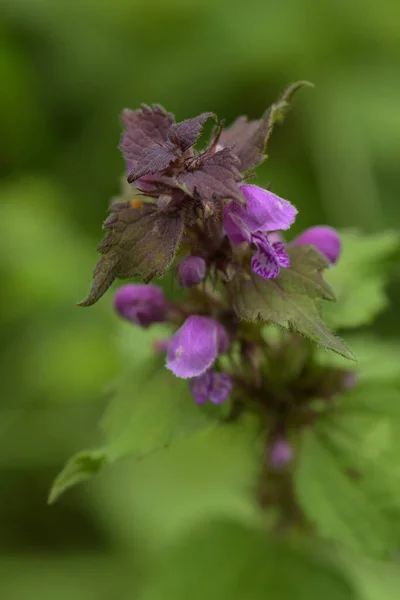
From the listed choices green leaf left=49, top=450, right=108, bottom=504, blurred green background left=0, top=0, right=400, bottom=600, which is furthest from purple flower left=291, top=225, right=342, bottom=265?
blurred green background left=0, top=0, right=400, bottom=600

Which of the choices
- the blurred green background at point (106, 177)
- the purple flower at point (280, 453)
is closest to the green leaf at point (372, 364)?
the purple flower at point (280, 453)

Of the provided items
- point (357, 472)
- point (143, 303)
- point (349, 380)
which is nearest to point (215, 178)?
point (143, 303)

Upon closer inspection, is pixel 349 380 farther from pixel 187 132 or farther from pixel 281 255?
pixel 187 132

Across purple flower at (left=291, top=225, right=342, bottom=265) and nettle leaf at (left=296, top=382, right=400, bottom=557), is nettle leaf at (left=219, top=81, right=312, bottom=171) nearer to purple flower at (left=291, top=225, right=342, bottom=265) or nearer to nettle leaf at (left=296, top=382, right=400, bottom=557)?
Answer: purple flower at (left=291, top=225, right=342, bottom=265)

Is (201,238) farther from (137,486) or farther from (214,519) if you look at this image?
(137,486)

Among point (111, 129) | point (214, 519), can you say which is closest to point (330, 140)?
point (111, 129)

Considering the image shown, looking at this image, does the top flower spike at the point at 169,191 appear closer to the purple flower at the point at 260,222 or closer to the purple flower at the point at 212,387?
the purple flower at the point at 260,222
